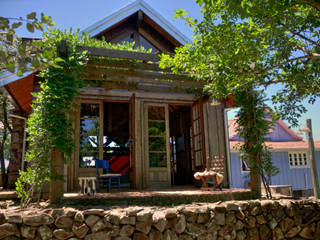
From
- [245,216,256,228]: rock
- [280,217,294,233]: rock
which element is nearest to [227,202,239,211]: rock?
[245,216,256,228]: rock

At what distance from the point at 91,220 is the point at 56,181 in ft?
3.78

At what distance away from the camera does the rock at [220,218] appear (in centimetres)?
398

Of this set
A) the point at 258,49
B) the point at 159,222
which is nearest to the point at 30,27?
the point at 159,222

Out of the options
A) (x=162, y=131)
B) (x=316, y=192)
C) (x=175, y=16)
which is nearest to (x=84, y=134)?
(x=162, y=131)

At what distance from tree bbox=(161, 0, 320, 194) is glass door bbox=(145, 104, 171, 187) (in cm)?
254

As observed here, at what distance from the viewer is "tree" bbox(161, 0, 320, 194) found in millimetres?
3705

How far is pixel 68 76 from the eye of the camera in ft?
15.1

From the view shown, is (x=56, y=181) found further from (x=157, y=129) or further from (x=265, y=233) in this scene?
(x=157, y=129)

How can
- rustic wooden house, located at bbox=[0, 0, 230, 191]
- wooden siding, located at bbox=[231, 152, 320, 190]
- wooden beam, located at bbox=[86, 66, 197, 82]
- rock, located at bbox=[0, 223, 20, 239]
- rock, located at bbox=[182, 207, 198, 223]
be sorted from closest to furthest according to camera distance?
1. rock, located at bbox=[0, 223, 20, 239]
2. rock, located at bbox=[182, 207, 198, 223]
3. wooden beam, located at bbox=[86, 66, 197, 82]
4. rustic wooden house, located at bbox=[0, 0, 230, 191]
5. wooden siding, located at bbox=[231, 152, 320, 190]

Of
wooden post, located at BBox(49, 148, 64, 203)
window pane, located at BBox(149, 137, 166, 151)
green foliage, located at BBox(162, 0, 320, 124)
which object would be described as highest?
green foliage, located at BBox(162, 0, 320, 124)

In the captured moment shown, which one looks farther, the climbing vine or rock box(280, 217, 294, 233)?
rock box(280, 217, 294, 233)

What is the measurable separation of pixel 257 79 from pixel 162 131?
10.7 feet

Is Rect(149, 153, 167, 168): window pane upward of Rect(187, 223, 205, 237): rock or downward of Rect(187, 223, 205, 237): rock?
upward

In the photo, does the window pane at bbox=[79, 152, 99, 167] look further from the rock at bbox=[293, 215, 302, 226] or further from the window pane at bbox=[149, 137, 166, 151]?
the rock at bbox=[293, 215, 302, 226]
